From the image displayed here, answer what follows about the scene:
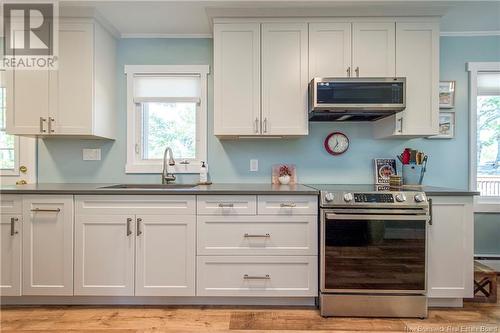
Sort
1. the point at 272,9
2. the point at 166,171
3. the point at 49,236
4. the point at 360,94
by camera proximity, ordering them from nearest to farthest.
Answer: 1. the point at 49,236
2. the point at 360,94
3. the point at 272,9
4. the point at 166,171

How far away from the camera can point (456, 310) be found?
7.09ft

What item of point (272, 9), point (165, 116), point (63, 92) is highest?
point (272, 9)

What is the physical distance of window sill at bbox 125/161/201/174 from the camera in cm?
280

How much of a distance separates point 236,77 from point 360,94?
101 centimetres

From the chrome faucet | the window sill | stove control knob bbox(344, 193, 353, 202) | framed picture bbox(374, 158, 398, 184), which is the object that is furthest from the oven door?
the chrome faucet

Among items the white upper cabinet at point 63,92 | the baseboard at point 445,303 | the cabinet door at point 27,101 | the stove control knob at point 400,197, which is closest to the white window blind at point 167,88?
the white upper cabinet at point 63,92

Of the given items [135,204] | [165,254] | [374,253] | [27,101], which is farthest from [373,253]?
[27,101]

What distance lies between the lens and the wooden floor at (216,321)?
75.5 inches

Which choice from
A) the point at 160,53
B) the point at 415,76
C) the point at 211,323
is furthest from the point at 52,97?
the point at 415,76

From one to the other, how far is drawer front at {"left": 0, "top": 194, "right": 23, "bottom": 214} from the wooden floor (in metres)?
0.74

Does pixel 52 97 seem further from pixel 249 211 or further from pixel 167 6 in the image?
pixel 249 211

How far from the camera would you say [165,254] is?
211cm

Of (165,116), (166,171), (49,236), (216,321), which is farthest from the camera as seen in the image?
(165,116)

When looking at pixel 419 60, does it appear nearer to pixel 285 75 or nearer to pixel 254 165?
pixel 285 75
